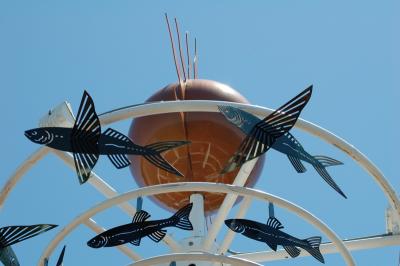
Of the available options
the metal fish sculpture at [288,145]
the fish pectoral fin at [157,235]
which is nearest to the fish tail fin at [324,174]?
the metal fish sculpture at [288,145]

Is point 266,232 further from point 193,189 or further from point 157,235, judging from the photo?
point 157,235

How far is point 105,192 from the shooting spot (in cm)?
1016

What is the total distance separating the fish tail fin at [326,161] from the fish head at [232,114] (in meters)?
1.09

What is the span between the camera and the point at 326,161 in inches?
347

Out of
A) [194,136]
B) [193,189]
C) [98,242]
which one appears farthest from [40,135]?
[194,136]

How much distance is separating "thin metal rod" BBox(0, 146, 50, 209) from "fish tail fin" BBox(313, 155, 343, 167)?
2948mm

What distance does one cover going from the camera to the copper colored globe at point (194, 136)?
10.4 metres

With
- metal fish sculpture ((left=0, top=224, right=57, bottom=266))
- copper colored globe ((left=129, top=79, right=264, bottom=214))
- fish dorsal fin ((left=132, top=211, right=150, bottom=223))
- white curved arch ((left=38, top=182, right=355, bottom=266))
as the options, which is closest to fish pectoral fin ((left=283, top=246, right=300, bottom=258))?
white curved arch ((left=38, top=182, right=355, bottom=266))

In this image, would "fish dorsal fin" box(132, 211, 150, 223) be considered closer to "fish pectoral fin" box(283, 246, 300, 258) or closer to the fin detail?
the fin detail

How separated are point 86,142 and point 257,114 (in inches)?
75.0

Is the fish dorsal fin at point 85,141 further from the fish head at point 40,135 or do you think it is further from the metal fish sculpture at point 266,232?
the metal fish sculpture at point 266,232

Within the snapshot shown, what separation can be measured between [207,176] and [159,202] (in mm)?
1320

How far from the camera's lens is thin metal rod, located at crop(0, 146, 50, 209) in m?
8.68

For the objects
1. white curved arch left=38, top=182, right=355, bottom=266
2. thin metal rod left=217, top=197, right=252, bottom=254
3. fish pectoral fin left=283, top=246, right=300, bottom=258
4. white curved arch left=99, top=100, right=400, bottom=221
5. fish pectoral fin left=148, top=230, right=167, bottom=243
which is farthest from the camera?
thin metal rod left=217, top=197, right=252, bottom=254
